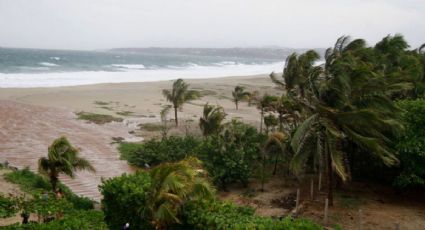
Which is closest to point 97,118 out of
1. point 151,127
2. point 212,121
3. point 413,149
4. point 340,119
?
point 151,127

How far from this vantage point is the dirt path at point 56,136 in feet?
68.6

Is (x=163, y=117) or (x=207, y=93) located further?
(x=207, y=93)

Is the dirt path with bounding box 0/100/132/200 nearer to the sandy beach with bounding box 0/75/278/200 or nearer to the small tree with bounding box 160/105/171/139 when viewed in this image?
the sandy beach with bounding box 0/75/278/200

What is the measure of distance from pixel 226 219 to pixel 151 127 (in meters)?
21.9

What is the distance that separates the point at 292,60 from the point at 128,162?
406 inches

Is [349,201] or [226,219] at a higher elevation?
[226,219]

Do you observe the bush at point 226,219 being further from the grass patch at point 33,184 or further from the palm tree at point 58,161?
the grass patch at point 33,184

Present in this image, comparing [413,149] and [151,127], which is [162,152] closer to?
[151,127]

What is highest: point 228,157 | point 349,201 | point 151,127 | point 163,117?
point 163,117

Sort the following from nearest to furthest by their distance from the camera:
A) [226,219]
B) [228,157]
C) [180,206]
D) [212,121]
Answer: [226,219]
[180,206]
[228,157]
[212,121]

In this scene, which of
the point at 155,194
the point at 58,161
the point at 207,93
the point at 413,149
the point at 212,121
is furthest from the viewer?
the point at 207,93

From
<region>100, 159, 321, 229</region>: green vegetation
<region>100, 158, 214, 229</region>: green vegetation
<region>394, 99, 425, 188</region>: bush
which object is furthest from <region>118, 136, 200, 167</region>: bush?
<region>100, 159, 321, 229</region>: green vegetation

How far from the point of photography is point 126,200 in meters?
12.1

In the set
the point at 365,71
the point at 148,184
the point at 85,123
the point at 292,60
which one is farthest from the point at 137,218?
the point at 85,123
